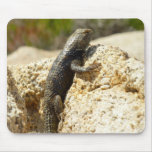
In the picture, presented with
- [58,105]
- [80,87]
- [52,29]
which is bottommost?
[58,105]

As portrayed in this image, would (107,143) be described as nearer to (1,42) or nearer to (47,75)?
(47,75)

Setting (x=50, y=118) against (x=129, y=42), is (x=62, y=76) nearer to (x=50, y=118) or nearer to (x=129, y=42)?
(x=50, y=118)

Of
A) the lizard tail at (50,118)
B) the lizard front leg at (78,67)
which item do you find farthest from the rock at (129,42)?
the lizard tail at (50,118)

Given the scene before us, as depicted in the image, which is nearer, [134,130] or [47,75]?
[134,130]

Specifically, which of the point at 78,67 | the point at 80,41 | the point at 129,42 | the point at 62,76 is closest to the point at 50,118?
the point at 62,76

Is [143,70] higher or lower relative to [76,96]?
higher

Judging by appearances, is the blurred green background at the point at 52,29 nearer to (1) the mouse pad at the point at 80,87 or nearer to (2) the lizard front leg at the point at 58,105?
(1) the mouse pad at the point at 80,87
